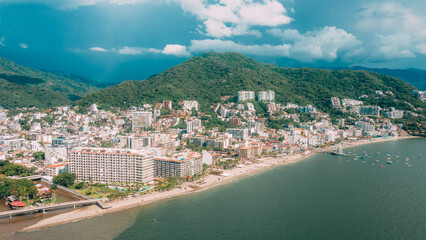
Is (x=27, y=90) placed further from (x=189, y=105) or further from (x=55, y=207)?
(x=55, y=207)

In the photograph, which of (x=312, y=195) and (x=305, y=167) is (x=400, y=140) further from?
(x=312, y=195)

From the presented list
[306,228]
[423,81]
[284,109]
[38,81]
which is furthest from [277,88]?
[423,81]

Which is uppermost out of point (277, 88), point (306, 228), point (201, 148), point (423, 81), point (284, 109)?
point (423, 81)

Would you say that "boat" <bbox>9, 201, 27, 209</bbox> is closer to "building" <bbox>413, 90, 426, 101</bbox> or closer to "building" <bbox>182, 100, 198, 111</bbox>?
"building" <bbox>182, 100, 198, 111</bbox>

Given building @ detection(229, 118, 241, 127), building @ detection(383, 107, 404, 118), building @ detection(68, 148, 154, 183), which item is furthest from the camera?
building @ detection(383, 107, 404, 118)

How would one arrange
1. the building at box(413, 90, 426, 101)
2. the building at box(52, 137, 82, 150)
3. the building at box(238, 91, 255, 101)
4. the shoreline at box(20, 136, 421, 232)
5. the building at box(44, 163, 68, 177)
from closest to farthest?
the shoreline at box(20, 136, 421, 232), the building at box(44, 163, 68, 177), the building at box(52, 137, 82, 150), the building at box(238, 91, 255, 101), the building at box(413, 90, 426, 101)

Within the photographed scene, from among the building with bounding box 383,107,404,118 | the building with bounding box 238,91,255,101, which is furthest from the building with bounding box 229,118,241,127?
the building with bounding box 383,107,404,118
